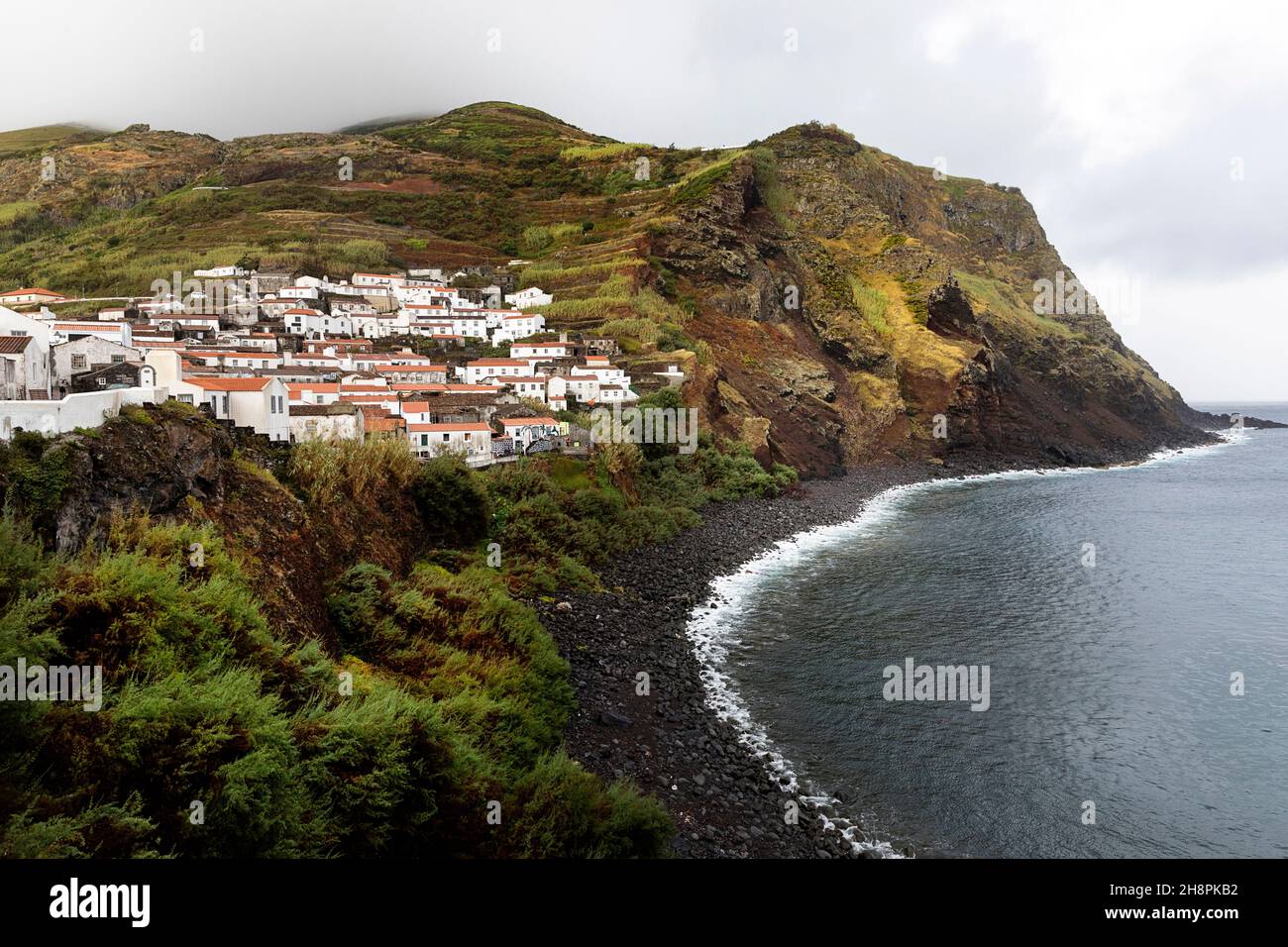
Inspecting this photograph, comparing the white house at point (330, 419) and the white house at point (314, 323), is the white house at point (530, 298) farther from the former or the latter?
the white house at point (330, 419)

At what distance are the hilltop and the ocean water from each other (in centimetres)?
2069

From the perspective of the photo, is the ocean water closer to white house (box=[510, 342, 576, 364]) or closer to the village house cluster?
the village house cluster

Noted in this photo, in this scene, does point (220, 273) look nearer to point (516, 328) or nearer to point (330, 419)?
point (516, 328)

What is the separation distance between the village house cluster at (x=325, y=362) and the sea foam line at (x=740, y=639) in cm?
1270

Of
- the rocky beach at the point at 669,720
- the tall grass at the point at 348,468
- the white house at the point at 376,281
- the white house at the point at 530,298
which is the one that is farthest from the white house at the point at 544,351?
the tall grass at the point at 348,468

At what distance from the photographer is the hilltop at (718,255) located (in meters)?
65.2

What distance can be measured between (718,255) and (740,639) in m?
56.3

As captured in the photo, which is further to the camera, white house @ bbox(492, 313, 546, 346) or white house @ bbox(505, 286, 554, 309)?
white house @ bbox(505, 286, 554, 309)

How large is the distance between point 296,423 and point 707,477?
24.4 metres

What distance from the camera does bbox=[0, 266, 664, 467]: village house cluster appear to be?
17469mm

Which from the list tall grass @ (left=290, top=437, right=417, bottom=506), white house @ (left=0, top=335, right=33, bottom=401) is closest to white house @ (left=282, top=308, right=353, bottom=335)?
tall grass @ (left=290, top=437, right=417, bottom=506)

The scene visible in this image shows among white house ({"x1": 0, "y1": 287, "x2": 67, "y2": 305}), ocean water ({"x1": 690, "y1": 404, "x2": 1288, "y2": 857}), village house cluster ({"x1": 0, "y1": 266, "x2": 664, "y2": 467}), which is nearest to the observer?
ocean water ({"x1": 690, "y1": 404, "x2": 1288, "y2": 857})

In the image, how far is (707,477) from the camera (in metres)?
43.2
